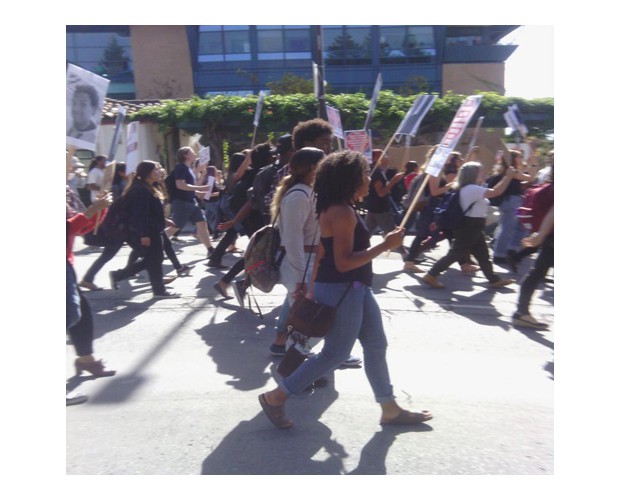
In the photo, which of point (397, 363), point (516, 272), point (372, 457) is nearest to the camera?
point (372, 457)

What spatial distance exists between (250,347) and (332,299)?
1.97 meters

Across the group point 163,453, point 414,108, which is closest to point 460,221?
point 414,108

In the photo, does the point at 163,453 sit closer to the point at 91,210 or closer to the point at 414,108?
the point at 91,210

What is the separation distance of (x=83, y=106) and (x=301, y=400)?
107 inches

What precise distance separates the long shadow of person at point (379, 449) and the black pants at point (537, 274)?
8.15 feet

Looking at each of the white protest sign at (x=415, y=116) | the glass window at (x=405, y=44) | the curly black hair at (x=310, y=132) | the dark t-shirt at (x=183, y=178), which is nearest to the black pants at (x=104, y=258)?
the dark t-shirt at (x=183, y=178)

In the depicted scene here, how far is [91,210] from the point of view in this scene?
14.1 ft

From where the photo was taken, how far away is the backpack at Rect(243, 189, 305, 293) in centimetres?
452

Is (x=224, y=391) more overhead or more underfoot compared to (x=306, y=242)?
more underfoot

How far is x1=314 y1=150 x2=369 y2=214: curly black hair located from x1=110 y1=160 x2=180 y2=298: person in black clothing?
11.9 feet

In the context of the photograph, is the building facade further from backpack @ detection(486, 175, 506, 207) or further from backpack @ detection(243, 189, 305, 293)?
backpack @ detection(243, 189, 305, 293)

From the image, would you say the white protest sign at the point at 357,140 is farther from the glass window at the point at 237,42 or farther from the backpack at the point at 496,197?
the glass window at the point at 237,42

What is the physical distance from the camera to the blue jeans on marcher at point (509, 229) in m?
8.31
